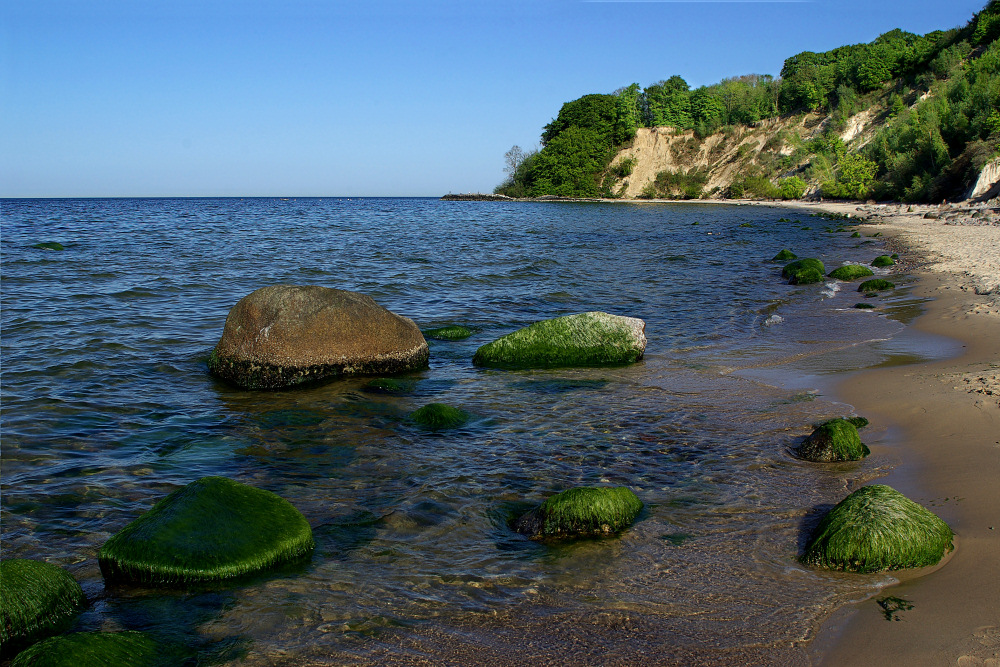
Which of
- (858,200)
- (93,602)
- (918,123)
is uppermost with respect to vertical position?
(918,123)

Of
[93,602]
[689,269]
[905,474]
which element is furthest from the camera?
[689,269]

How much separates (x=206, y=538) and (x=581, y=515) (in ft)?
8.01

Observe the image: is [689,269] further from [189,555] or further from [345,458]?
[189,555]

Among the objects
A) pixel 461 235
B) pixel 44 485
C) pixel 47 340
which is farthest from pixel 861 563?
pixel 461 235

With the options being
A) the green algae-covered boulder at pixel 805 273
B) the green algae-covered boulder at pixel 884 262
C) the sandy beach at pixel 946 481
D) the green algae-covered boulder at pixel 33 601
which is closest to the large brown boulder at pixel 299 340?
the green algae-covered boulder at pixel 33 601

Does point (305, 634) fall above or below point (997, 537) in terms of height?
below

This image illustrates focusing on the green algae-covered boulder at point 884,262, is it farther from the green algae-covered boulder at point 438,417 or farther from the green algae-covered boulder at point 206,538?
the green algae-covered boulder at point 206,538

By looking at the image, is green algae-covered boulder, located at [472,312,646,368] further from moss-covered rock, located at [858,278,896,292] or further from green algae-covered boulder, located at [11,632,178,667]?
moss-covered rock, located at [858,278,896,292]

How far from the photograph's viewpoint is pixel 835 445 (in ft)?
17.6

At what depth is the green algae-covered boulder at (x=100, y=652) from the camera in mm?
2809

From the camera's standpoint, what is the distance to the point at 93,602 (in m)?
3.65

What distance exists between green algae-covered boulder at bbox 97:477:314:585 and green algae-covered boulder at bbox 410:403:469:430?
2.45 m

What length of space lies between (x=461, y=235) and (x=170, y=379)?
25.5m

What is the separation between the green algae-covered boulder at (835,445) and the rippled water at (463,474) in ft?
0.44
